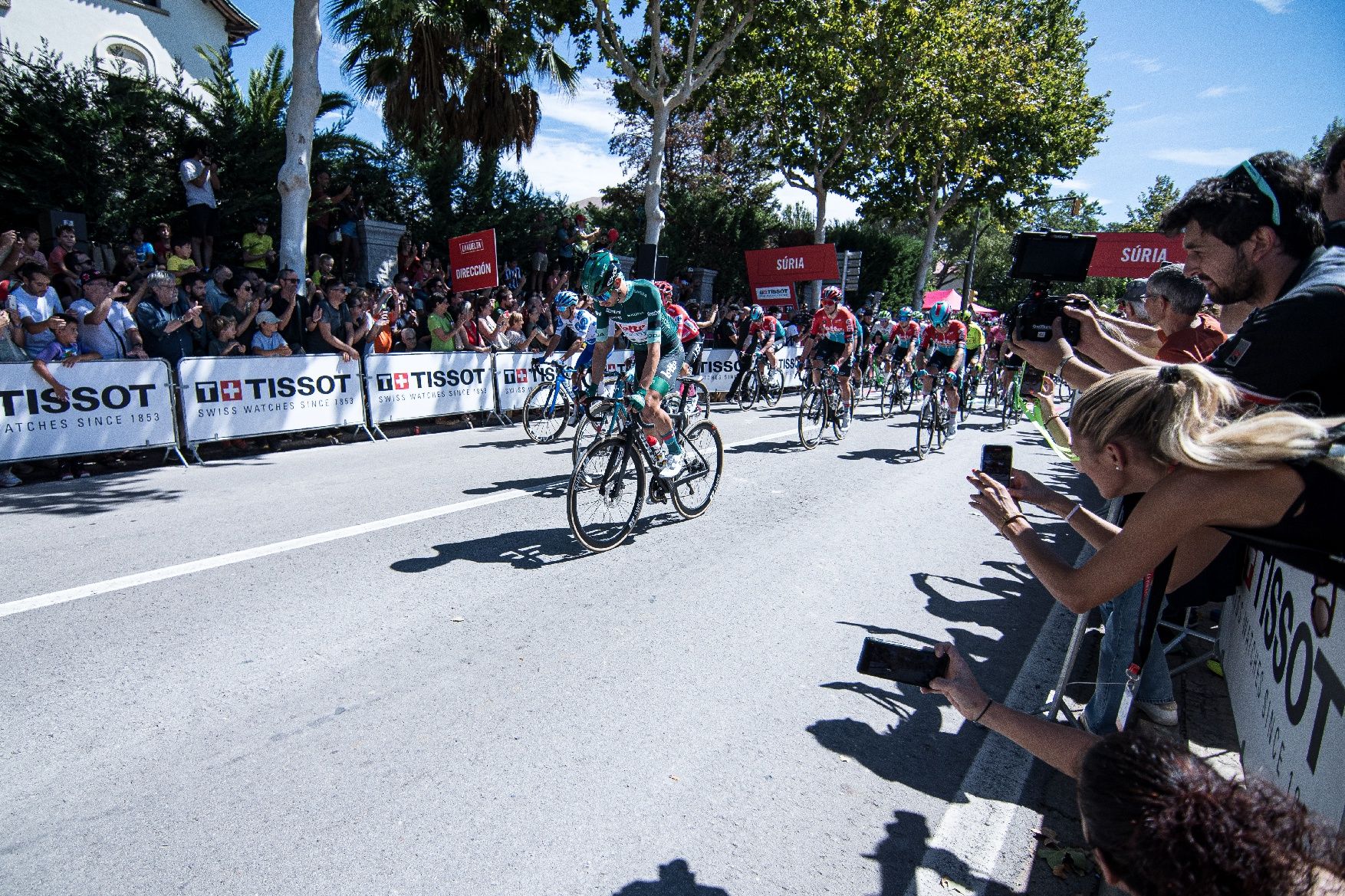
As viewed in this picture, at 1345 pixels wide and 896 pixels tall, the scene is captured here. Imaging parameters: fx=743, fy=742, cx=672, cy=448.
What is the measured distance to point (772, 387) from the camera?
16.7 m

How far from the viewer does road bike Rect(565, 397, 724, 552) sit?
557cm

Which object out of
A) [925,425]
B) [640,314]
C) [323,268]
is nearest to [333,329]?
[323,268]

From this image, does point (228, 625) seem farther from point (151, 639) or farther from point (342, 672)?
point (342, 672)

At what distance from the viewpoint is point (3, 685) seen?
11.2 feet

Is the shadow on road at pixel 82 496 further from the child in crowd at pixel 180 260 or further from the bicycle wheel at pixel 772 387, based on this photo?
the bicycle wheel at pixel 772 387

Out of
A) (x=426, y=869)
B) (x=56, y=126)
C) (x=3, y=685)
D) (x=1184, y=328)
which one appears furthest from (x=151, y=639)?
(x=56, y=126)

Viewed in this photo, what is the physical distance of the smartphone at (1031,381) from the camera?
359 centimetres

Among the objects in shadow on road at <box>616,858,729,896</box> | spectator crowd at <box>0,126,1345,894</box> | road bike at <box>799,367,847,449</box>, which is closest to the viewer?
spectator crowd at <box>0,126,1345,894</box>

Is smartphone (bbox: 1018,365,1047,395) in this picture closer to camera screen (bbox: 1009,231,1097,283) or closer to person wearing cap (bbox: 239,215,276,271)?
camera screen (bbox: 1009,231,1097,283)

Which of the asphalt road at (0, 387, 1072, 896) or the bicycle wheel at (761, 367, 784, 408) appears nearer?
the asphalt road at (0, 387, 1072, 896)

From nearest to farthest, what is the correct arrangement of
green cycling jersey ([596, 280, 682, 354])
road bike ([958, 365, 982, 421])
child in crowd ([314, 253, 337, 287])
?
green cycling jersey ([596, 280, 682, 354]), child in crowd ([314, 253, 337, 287]), road bike ([958, 365, 982, 421])

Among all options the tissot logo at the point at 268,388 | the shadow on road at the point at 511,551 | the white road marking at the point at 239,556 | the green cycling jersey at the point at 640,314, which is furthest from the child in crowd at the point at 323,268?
the shadow on road at the point at 511,551

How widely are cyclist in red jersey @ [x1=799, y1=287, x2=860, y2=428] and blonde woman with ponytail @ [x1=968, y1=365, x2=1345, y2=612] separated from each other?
29.4 feet

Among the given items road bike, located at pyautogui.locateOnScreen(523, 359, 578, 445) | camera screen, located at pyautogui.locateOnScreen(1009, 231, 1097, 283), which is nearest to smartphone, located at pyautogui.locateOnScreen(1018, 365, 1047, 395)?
camera screen, located at pyautogui.locateOnScreen(1009, 231, 1097, 283)
